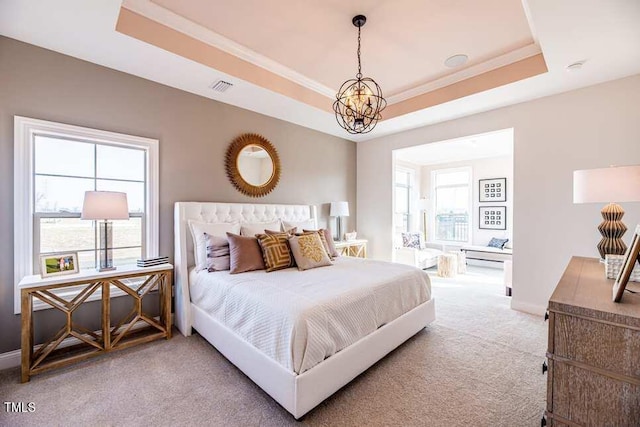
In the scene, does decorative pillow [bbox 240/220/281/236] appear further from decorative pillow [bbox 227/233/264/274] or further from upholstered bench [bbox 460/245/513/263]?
upholstered bench [bbox 460/245/513/263]

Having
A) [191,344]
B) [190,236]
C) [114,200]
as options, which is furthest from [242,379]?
[114,200]

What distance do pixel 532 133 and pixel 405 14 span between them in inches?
90.2

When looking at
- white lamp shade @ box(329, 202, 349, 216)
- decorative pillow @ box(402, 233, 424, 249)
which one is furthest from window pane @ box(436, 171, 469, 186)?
white lamp shade @ box(329, 202, 349, 216)

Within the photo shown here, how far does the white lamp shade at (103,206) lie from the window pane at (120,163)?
1.81 ft

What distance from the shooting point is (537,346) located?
2.57 metres

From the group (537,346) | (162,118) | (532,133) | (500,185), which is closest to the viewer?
(537,346)

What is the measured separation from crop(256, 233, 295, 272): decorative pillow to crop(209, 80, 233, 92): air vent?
173 centimetres

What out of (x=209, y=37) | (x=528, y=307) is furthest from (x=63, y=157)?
(x=528, y=307)

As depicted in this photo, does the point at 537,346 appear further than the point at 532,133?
No

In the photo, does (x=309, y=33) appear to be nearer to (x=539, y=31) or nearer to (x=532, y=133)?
(x=539, y=31)

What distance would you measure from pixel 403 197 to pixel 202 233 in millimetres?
5716

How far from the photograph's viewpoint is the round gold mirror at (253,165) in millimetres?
3617

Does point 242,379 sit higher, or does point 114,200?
point 114,200

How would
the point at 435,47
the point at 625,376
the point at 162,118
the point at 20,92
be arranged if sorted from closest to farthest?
the point at 625,376
the point at 20,92
the point at 435,47
the point at 162,118
